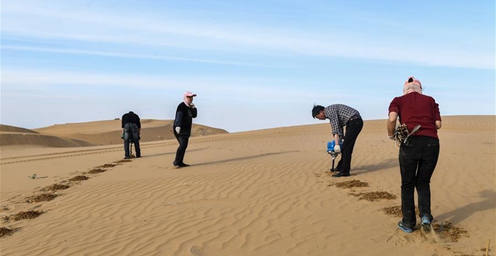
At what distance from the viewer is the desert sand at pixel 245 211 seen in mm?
5027

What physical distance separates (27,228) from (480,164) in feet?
30.4

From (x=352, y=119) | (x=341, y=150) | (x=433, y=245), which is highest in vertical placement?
(x=352, y=119)

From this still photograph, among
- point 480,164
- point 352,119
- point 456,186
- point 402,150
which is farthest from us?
point 480,164

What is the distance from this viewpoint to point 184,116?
35.1 ft

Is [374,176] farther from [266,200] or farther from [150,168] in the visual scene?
[150,168]

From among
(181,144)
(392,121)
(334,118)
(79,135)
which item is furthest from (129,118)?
(79,135)

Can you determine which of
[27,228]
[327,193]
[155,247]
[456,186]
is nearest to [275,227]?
[155,247]

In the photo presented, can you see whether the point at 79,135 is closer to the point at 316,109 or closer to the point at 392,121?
the point at 316,109

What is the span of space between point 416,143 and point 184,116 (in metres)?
6.61

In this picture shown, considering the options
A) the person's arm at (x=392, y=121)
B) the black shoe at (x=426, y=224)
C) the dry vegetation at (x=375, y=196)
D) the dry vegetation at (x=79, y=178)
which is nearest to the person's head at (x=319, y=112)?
the dry vegetation at (x=375, y=196)

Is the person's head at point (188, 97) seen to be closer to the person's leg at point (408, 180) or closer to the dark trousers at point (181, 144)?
the dark trousers at point (181, 144)

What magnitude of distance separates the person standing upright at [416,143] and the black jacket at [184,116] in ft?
20.5

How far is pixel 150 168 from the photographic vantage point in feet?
39.0

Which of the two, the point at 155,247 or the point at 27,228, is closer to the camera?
the point at 155,247
